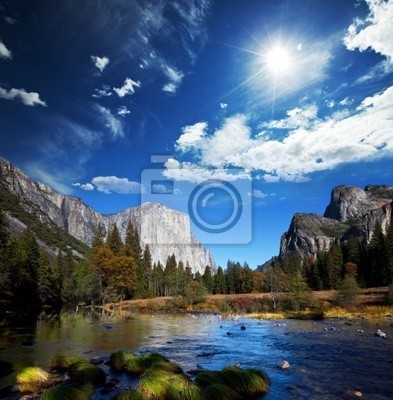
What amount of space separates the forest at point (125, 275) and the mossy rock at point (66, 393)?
4209 centimetres

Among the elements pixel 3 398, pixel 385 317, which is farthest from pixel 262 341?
pixel 385 317

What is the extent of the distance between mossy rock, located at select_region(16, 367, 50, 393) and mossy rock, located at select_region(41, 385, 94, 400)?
248 cm

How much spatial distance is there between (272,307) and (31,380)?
52642 mm

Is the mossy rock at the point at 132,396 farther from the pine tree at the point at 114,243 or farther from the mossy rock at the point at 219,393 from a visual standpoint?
the pine tree at the point at 114,243

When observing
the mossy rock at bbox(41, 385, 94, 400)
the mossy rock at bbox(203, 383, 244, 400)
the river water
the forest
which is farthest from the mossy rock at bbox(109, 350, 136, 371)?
the forest

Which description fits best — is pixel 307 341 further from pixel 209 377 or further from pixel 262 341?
pixel 209 377

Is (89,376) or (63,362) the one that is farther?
(63,362)

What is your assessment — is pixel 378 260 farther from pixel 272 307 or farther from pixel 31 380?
pixel 31 380

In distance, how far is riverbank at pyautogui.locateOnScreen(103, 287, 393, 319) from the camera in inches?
1897

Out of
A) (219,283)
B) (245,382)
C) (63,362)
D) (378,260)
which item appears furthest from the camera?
(219,283)

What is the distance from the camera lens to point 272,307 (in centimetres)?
6169

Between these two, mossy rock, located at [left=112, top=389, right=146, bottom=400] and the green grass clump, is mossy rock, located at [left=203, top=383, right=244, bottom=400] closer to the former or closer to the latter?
the green grass clump

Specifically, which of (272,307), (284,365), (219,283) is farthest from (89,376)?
(219,283)

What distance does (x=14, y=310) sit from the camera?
56.5 m
